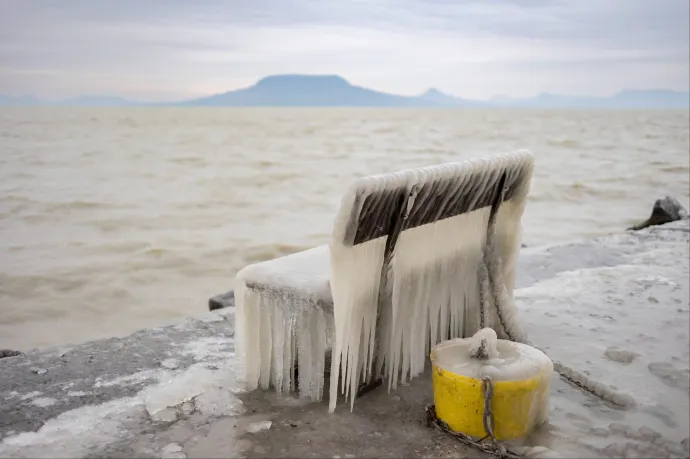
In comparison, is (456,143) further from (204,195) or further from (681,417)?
(681,417)

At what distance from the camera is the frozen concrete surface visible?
2836mm

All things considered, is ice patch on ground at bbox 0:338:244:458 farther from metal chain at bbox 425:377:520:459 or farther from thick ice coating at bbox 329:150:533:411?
metal chain at bbox 425:377:520:459

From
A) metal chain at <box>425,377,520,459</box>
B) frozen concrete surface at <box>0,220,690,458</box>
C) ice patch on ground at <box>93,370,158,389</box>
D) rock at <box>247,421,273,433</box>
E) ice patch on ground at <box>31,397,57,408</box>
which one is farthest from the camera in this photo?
ice patch on ground at <box>93,370,158,389</box>

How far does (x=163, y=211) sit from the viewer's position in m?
16.1

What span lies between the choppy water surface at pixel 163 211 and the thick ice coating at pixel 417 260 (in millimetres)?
5887

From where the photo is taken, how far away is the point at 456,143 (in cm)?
4047

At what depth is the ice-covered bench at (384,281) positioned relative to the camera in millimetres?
2895

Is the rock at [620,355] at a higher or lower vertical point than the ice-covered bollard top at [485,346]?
lower

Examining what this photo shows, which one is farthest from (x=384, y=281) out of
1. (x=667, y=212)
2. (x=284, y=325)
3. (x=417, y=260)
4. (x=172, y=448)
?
(x=667, y=212)

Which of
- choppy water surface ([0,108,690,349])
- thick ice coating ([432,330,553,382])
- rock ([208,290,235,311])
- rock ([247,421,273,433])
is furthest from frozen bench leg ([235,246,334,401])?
choppy water surface ([0,108,690,349])

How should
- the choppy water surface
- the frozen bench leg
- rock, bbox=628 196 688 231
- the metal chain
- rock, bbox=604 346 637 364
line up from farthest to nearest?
1. the choppy water surface
2. rock, bbox=628 196 688 231
3. rock, bbox=604 346 637 364
4. the frozen bench leg
5. the metal chain

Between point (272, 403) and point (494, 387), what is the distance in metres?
1.12

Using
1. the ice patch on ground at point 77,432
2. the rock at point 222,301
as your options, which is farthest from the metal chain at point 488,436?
the rock at point 222,301

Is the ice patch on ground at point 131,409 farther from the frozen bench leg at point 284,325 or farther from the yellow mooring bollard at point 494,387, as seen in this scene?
the yellow mooring bollard at point 494,387
